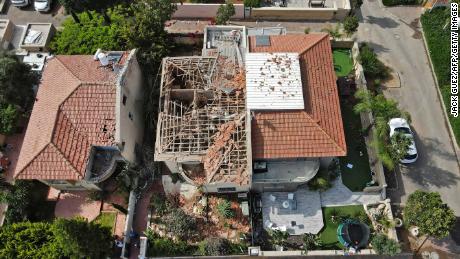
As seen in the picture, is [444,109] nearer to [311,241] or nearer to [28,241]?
[311,241]

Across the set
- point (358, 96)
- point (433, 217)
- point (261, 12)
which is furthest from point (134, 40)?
point (433, 217)

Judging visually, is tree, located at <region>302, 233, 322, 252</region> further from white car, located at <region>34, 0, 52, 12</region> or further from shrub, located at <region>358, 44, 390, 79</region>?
white car, located at <region>34, 0, 52, 12</region>

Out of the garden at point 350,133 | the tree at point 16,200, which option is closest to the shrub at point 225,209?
the garden at point 350,133

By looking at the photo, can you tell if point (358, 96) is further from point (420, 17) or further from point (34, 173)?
point (34, 173)

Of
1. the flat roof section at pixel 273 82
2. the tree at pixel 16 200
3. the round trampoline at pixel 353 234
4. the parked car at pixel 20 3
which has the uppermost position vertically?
the parked car at pixel 20 3

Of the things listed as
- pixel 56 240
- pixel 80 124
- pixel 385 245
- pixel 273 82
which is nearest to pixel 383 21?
pixel 273 82

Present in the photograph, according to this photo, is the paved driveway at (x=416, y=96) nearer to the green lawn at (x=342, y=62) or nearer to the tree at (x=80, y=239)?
the green lawn at (x=342, y=62)
